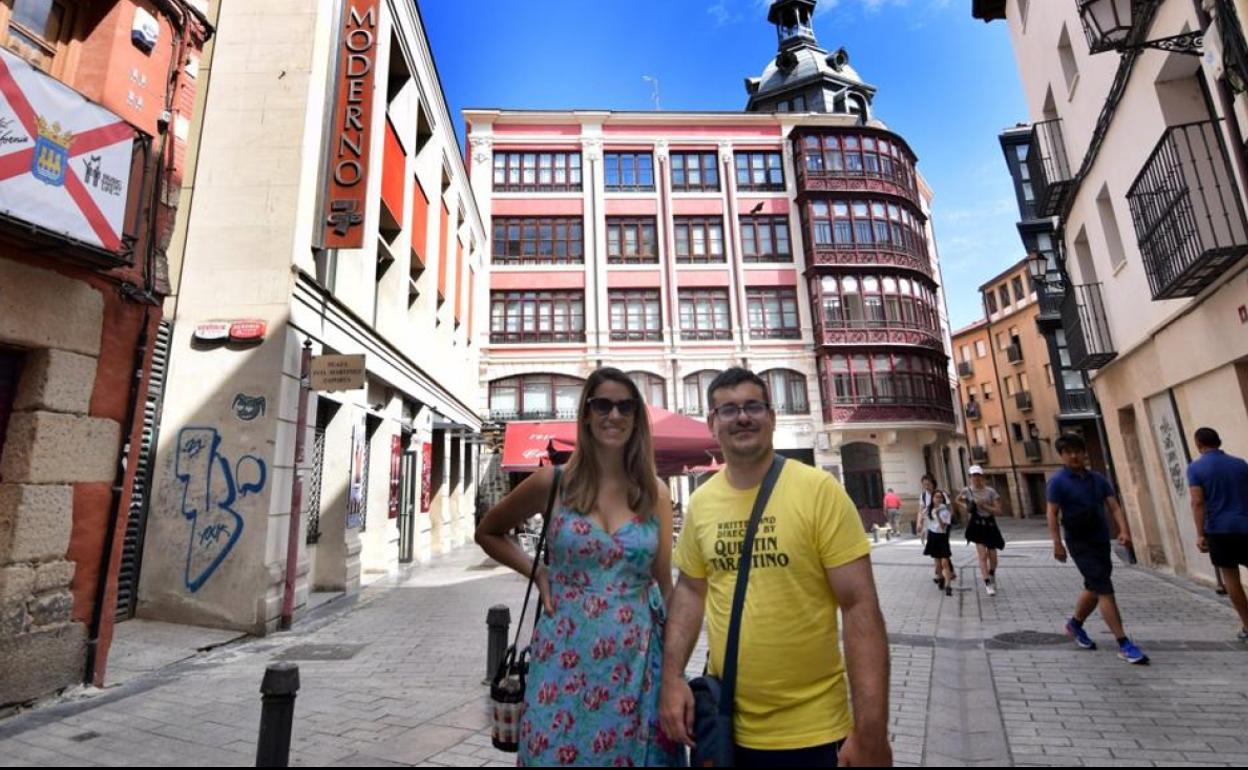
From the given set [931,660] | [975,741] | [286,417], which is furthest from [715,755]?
[286,417]

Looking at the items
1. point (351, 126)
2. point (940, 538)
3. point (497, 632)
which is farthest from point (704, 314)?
point (497, 632)

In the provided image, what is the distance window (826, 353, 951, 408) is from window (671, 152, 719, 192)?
1033cm

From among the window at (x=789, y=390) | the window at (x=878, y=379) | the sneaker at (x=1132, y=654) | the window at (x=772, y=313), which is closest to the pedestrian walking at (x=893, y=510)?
the window at (x=878, y=379)

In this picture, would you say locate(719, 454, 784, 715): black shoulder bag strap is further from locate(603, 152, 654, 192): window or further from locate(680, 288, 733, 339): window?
locate(603, 152, 654, 192): window

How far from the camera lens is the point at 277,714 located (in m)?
2.76

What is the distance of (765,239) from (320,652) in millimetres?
25926

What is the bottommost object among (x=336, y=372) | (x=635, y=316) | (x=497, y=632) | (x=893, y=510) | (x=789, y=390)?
(x=497, y=632)

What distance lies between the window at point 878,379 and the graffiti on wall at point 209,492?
2321 centimetres

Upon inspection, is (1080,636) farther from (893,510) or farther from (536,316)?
(536,316)

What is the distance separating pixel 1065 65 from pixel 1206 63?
5612mm

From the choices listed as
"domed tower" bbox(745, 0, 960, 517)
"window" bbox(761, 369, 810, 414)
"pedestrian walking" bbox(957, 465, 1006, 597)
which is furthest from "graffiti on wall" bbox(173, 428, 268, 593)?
"domed tower" bbox(745, 0, 960, 517)

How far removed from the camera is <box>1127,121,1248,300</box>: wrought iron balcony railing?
6074 mm

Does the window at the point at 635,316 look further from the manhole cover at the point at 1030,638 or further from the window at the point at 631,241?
the manhole cover at the point at 1030,638

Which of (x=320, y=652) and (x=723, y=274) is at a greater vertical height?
(x=723, y=274)
